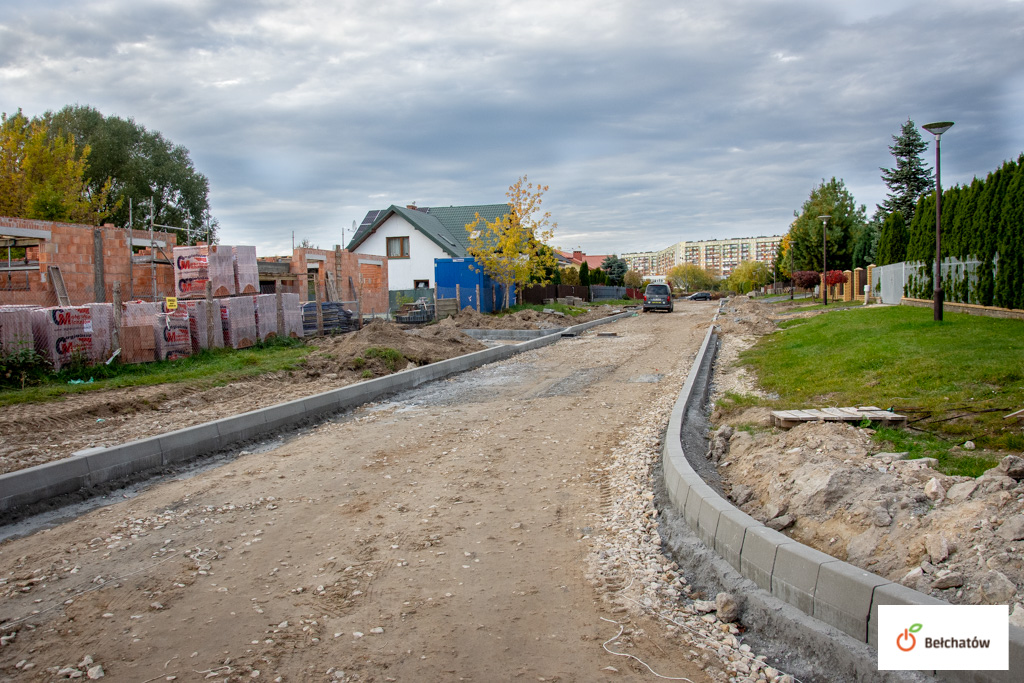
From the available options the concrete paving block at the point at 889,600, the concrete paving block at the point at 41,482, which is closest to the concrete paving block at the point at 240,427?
the concrete paving block at the point at 41,482

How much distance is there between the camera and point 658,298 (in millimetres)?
44531

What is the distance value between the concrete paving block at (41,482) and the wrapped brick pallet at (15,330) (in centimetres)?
648

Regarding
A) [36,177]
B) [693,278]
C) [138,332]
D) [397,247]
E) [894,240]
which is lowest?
[138,332]

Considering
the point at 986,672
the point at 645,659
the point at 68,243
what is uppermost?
the point at 68,243

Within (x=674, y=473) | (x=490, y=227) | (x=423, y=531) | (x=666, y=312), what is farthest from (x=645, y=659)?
(x=666, y=312)

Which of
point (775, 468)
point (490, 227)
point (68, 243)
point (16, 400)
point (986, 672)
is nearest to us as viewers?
point (986, 672)

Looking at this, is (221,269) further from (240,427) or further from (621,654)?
(621,654)

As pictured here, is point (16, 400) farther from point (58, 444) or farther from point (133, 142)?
point (133, 142)

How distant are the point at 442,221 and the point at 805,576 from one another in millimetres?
50282

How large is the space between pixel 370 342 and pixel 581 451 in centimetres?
962

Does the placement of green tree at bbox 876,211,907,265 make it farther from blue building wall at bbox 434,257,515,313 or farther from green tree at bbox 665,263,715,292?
green tree at bbox 665,263,715,292

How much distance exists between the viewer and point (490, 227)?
117 ft

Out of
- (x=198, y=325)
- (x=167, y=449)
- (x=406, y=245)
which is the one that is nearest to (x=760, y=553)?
(x=167, y=449)

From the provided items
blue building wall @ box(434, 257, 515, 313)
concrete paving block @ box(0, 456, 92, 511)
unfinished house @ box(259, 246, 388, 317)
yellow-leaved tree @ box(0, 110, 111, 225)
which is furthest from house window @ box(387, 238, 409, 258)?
concrete paving block @ box(0, 456, 92, 511)
